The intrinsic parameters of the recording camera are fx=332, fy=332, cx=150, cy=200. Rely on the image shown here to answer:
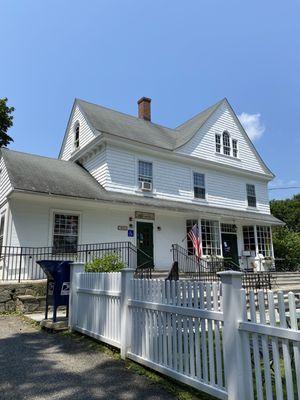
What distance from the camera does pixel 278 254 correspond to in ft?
75.3

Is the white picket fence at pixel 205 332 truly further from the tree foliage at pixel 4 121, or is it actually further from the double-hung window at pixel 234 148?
the tree foliage at pixel 4 121

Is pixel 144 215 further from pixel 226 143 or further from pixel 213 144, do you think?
pixel 226 143

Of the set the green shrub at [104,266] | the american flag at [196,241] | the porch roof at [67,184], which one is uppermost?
the porch roof at [67,184]

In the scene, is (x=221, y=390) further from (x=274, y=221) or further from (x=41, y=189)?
(x=274, y=221)

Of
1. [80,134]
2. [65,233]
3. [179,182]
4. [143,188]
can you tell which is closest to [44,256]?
[65,233]

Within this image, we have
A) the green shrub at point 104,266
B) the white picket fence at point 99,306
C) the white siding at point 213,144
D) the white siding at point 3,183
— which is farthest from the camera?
the white siding at point 213,144

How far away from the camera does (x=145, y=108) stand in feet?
75.9

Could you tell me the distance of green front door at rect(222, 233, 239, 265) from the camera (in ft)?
62.2

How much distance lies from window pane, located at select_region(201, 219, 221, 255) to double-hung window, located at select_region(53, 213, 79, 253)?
6.96 m

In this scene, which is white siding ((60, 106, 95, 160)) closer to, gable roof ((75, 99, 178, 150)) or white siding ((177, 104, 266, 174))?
gable roof ((75, 99, 178, 150))

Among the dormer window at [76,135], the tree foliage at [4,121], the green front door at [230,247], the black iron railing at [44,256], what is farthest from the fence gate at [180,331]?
the tree foliage at [4,121]

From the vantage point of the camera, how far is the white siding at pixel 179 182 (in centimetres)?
1595

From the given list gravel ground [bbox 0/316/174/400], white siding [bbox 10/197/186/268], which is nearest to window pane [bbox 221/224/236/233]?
white siding [bbox 10/197/186/268]

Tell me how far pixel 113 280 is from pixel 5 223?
28.6 feet
